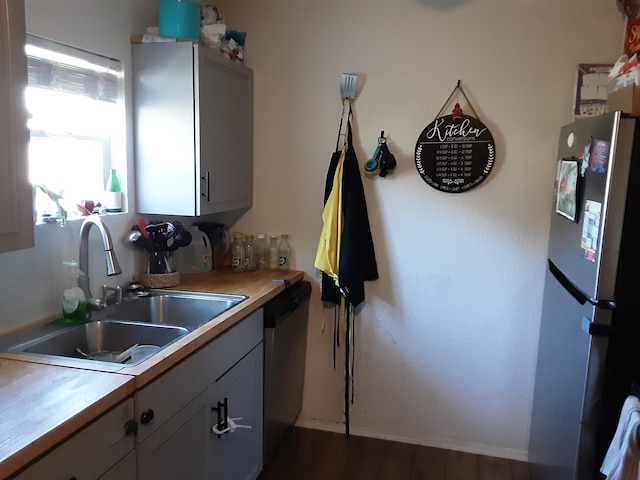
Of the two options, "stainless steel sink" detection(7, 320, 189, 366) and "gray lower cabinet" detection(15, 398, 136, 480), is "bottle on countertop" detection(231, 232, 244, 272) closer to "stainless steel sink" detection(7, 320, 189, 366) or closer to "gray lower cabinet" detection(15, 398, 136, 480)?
"stainless steel sink" detection(7, 320, 189, 366)

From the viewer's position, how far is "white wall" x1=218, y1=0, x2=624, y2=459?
2504 mm

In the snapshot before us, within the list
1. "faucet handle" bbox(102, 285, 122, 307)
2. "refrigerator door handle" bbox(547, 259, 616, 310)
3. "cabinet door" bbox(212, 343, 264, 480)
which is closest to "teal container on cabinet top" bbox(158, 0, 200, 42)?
"faucet handle" bbox(102, 285, 122, 307)

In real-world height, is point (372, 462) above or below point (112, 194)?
below

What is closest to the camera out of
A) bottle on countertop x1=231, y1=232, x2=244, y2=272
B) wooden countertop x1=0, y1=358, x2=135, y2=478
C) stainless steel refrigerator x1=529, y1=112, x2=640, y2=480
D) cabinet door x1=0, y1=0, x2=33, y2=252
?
wooden countertop x1=0, y1=358, x2=135, y2=478

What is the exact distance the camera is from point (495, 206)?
2.60 meters

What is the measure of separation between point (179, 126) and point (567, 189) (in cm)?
163

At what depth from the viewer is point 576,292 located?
1876 mm

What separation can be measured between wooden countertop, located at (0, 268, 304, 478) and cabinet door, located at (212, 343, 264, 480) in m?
0.27

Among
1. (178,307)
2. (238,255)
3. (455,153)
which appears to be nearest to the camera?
(178,307)

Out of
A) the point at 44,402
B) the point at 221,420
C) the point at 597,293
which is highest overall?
the point at 597,293

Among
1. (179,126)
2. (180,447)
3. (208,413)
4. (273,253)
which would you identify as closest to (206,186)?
(179,126)

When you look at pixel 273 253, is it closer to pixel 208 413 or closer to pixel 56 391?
pixel 208 413

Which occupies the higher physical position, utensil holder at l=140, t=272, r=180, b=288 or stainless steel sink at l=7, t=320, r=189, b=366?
utensil holder at l=140, t=272, r=180, b=288

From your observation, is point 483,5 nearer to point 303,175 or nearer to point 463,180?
point 463,180
